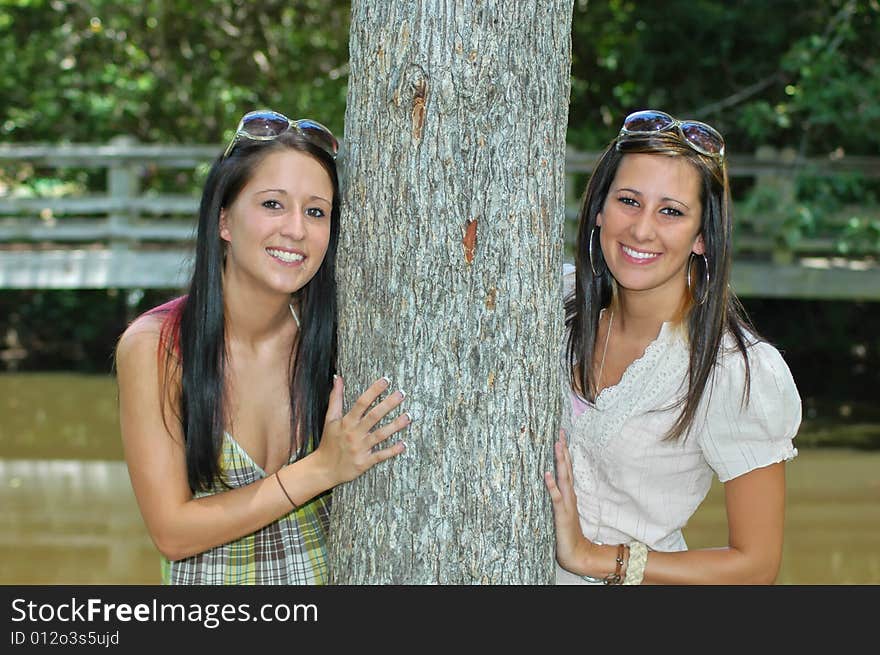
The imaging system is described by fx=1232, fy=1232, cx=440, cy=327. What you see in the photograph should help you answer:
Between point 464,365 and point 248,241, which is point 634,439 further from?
point 248,241

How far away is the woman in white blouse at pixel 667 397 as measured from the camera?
2508 mm

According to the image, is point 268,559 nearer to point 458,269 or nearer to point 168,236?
point 458,269

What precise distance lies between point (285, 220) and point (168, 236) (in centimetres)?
752

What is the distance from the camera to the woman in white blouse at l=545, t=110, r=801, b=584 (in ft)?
8.23

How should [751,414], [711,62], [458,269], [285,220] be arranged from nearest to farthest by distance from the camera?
[458,269], [751,414], [285,220], [711,62]

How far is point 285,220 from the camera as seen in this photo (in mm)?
2600

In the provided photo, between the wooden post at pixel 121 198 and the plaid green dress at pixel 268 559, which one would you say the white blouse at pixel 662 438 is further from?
the wooden post at pixel 121 198

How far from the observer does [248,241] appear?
2627 mm

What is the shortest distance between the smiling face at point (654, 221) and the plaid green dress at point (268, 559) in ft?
2.79

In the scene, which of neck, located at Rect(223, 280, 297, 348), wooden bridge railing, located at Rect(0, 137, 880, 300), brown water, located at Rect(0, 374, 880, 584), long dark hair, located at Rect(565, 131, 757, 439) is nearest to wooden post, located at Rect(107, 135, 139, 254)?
wooden bridge railing, located at Rect(0, 137, 880, 300)

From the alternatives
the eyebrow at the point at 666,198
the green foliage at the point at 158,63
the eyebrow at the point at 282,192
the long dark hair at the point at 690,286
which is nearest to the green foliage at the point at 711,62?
the green foliage at the point at 158,63

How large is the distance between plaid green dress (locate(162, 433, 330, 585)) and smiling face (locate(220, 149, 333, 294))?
0.42 meters

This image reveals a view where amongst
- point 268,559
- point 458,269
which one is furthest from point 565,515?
point 268,559

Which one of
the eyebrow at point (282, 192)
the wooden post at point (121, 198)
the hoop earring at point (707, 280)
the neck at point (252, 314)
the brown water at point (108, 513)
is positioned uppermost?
the wooden post at point (121, 198)
